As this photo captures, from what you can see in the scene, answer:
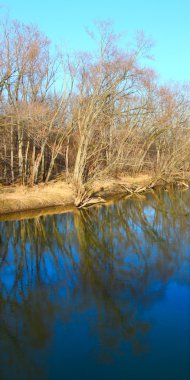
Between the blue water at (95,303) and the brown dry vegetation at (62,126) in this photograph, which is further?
the brown dry vegetation at (62,126)

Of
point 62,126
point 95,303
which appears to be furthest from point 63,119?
point 95,303

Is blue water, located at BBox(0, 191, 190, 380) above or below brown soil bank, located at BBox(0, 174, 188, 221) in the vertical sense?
below

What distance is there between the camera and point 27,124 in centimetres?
1856

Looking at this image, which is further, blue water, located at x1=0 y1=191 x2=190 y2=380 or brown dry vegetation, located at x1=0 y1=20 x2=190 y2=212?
brown dry vegetation, located at x1=0 y1=20 x2=190 y2=212

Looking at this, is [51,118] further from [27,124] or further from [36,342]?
[36,342]

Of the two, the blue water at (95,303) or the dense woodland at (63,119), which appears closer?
the blue water at (95,303)

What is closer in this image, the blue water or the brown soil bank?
the blue water

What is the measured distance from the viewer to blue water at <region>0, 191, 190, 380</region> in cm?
560

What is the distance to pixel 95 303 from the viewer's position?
761cm

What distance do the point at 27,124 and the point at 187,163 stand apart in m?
18.0

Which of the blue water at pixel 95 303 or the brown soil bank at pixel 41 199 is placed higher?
the brown soil bank at pixel 41 199

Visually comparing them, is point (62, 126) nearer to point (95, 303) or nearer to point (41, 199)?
point (41, 199)

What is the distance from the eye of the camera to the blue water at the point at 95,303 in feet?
18.4

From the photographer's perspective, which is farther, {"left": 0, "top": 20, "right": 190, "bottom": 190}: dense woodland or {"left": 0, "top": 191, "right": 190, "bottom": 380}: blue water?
{"left": 0, "top": 20, "right": 190, "bottom": 190}: dense woodland
